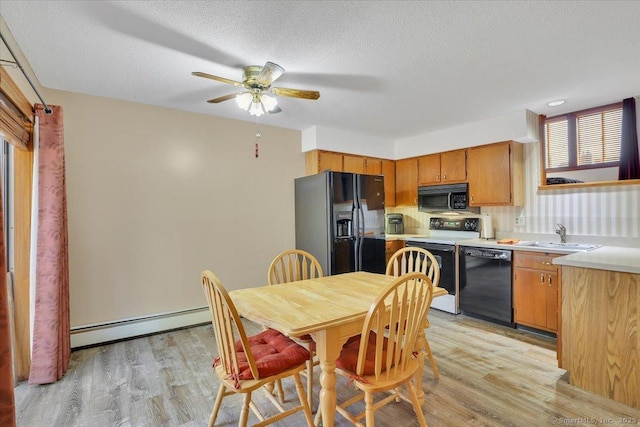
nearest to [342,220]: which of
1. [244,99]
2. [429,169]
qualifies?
[429,169]

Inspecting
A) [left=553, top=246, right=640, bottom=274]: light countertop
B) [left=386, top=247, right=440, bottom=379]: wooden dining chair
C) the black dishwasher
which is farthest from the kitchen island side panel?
the black dishwasher

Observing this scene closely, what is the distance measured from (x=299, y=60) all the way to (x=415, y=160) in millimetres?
2837

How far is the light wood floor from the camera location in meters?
1.91

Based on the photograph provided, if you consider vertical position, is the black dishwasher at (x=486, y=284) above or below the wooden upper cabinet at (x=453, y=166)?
below

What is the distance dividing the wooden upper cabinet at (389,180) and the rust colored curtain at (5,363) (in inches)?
168

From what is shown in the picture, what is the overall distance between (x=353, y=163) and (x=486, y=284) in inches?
87.1

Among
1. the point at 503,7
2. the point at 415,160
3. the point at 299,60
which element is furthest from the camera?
the point at 415,160

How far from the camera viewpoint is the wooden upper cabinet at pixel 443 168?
404 cm

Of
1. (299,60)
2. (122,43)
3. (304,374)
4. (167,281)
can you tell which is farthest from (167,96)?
(304,374)

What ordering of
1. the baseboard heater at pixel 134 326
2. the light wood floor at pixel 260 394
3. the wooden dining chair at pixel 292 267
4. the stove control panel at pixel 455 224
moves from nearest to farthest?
the light wood floor at pixel 260 394, the wooden dining chair at pixel 292 267, the baseboard heater at pixel 134 326, the stove control panel at pixel 455 224

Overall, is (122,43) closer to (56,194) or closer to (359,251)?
(56,194)

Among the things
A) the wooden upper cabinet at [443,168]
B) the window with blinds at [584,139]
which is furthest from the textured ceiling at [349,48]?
the wooden upper cabinet at [443,168]

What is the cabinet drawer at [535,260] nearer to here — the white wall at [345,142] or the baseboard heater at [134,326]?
the white wall at [345,142]

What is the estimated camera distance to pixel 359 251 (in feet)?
12.4
